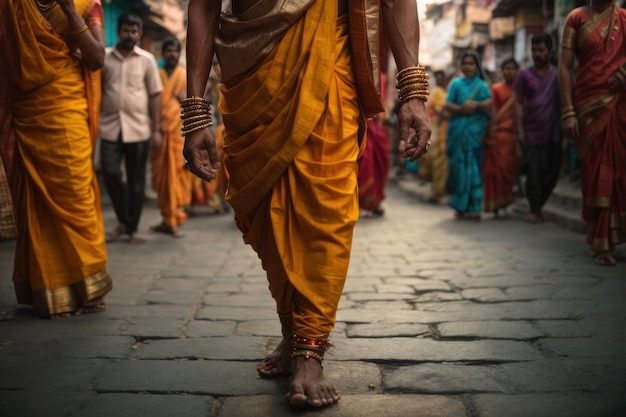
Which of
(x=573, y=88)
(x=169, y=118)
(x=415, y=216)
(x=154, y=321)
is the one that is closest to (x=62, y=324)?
(x=154, y=321)

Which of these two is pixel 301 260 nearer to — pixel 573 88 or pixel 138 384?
pixel 138 384

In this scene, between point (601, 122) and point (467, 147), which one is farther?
point (467, 147)

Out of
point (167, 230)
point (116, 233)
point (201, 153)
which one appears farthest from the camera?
point (167, 230)

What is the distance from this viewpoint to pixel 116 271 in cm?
573

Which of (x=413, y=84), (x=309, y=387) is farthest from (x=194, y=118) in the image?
(x=309, y=387)

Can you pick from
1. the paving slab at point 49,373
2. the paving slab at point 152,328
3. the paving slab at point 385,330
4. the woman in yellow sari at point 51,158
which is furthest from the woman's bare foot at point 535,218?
the paving slab at point 49,373

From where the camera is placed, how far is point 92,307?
420 centimetres

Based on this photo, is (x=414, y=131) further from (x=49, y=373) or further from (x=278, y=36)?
(x=49, y=373)

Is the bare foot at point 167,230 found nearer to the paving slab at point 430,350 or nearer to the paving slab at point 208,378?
the paving slab at point 430,350

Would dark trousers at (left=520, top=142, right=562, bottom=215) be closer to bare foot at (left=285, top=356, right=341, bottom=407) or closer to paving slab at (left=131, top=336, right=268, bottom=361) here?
paving slab at (left=131, top=336, right=268, bottom=361)

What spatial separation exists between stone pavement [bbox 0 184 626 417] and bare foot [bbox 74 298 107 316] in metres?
0.10

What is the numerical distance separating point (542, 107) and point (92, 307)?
6526 mm

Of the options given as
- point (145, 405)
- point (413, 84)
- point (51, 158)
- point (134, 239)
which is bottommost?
point (134, 239)

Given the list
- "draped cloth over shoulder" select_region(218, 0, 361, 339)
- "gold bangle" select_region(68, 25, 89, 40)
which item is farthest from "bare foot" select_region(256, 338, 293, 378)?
"gold bangle" select_region(68, 25, 89, 40)
